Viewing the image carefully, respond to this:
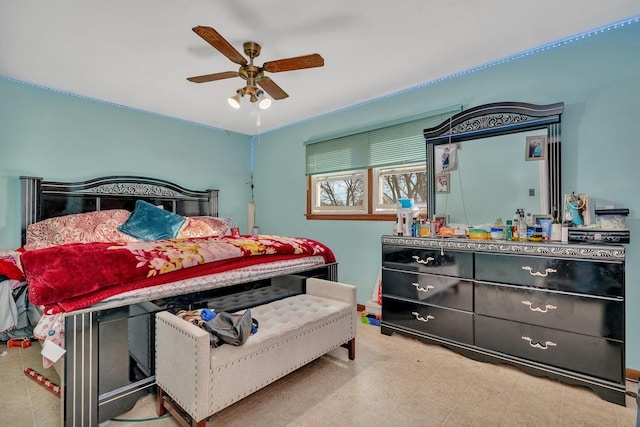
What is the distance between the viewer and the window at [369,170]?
3289mm

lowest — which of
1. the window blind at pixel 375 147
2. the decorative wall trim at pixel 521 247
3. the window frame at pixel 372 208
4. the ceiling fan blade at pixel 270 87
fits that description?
the decorative wall trim at pixel 521 247

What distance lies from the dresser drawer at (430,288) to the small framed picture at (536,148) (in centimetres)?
117

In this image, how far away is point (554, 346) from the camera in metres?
2.11

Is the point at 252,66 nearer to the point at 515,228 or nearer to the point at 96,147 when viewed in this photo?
the point at 515,228

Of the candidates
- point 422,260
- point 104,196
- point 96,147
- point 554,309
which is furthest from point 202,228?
point 554,309

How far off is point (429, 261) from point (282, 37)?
217 cm

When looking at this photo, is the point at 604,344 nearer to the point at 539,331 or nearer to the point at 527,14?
the point at 539,331

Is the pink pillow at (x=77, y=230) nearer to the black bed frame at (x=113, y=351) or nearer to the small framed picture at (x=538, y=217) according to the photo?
the black bed frame at (x=113, y=351)

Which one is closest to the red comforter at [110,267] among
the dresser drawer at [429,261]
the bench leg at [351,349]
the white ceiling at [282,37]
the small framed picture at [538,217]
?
the bench leg at [351,349]

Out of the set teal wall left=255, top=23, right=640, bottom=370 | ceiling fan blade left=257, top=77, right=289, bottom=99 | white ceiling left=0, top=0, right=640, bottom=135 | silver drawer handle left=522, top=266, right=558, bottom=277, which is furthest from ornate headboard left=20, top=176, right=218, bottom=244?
silver drawer handle left=522, top=266, right=558, bottom=277

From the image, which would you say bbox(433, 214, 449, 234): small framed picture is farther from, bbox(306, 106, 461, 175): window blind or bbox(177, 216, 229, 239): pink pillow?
bbox(177, 216, 229, 239): pink pillow

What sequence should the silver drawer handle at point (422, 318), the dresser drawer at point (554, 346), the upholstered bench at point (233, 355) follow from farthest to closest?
the silver drawer handle at point (422, 318), the dresser drawer at point (554, 346), the upholstered bench at point (233, 355)

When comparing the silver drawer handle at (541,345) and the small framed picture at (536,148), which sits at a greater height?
the small framed picture at (536,148)

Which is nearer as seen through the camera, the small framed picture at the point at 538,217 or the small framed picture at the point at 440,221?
the small framed picture at the point at 538,217
